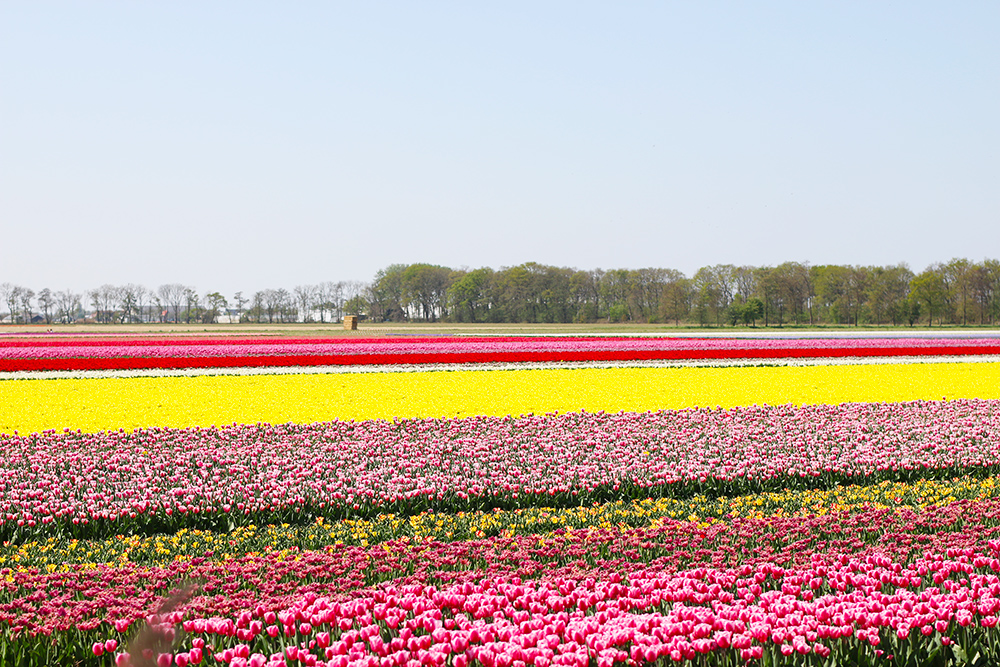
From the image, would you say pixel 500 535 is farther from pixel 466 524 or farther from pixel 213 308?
pixel 213 308

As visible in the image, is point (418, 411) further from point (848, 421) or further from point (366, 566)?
point (366, 566)

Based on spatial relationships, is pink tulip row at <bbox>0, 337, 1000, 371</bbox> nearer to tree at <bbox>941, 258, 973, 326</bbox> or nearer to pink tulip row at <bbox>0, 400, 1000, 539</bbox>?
pink tulip row at <bbox>0, 400, 1000, 539</bbox>

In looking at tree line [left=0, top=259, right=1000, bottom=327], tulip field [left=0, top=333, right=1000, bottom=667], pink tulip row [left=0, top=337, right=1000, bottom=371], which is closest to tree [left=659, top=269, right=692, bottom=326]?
tree line [left=0, top=259, right=1000, bottom=327]

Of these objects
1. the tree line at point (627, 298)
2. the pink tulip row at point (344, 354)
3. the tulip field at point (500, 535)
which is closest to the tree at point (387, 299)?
the tree line at point (627, 298)

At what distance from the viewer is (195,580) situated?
15.5 ft

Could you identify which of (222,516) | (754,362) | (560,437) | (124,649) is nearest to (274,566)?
(124,649)

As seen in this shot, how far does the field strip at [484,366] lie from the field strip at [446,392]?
3.23ft

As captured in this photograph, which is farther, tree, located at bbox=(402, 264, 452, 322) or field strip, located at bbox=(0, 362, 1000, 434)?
tree, located at bbox=(402, 264, 452, 322)

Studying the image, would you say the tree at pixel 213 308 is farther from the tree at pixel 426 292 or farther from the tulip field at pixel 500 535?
the tulip field at pixel 500 535

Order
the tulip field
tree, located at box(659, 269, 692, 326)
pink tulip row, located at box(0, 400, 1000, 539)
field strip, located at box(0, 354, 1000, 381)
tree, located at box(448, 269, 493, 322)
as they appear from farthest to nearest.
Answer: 1. tree, located at box(448, 269, 493, 322)
2. tree, located at box(659, 269, 692, 326)
3. field strip, located at box(0, 354, 1000, 381)
4. pink tulip row, located at box(0, 400, 1000, 539)
5. the tulip field

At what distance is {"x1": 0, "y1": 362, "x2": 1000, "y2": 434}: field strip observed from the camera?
1307 cm

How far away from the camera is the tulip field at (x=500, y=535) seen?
3.64 m

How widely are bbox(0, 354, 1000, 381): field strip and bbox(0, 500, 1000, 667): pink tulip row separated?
15590mm

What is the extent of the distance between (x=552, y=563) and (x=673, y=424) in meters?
6.13
